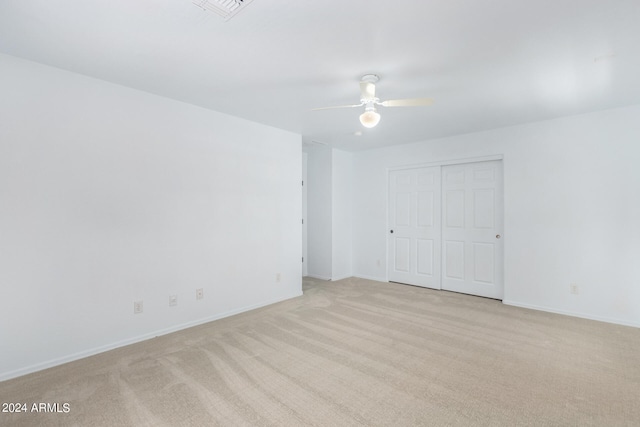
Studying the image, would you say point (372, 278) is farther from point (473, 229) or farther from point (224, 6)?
Result: point (224, 6)

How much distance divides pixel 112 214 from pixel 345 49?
249 cm

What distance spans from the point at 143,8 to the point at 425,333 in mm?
3503

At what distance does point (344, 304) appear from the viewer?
13.4ft

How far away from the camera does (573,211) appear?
12.0ft

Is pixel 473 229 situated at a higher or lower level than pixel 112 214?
lower

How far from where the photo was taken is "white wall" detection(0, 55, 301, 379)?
7.65 ft

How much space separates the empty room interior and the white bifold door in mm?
42

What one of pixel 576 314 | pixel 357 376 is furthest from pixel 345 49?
pixel 576 314

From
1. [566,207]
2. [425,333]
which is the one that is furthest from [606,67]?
[425,333]

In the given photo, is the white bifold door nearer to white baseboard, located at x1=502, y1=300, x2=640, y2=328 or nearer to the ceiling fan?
white baseboard, located at x1=502, y1=300, x2=640, y2=328

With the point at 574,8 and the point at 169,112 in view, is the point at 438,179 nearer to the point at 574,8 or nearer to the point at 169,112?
the point at 574,8

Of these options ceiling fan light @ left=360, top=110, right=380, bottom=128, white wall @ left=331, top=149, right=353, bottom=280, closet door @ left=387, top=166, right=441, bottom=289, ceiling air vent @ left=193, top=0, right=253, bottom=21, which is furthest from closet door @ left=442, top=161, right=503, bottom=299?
ceiling air vent @ left=193, top=0, right=253, bottom=21

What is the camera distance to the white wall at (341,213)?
5484 mm

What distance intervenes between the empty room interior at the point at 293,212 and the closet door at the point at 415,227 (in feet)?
0.96
